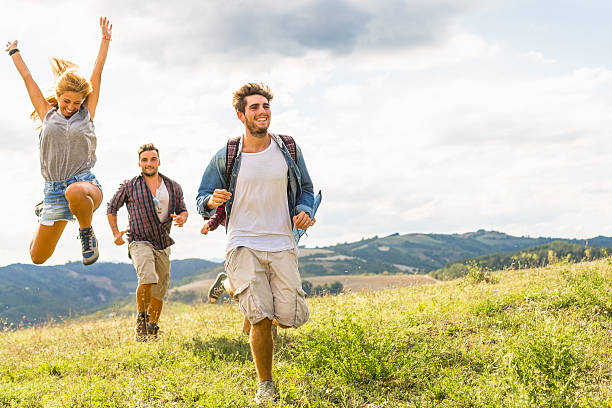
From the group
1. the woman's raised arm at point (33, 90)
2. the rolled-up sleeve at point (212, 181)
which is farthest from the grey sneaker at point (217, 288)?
the woman's raised arm at point (33, 90)

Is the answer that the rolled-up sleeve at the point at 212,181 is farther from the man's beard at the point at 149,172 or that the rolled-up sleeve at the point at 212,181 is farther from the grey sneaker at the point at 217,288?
the man's beard at the point at 149,172

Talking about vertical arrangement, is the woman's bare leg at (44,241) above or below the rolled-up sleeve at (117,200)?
below

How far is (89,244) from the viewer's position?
648 cm

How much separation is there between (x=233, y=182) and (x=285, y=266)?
106 centimetres

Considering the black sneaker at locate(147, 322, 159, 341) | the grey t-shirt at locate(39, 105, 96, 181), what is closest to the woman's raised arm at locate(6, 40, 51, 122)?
the grey t-shirt at locate(39, 105, 96, 181)

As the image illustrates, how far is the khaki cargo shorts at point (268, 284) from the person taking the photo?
511 cm

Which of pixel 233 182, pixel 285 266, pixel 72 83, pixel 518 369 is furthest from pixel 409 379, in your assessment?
pixel 72 83

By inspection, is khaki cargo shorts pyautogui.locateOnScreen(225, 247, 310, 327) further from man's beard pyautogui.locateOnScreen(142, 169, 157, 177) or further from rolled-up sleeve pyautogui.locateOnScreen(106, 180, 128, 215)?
rolled-up sleeve pyautogui.locateOnScreen(106, 180, 128, 215)

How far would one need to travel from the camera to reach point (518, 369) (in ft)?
17.3

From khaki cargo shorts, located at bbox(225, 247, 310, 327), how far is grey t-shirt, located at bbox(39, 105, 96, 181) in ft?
8.77

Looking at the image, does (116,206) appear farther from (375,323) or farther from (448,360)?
(448,360)

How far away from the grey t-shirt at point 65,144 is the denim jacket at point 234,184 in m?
1.99

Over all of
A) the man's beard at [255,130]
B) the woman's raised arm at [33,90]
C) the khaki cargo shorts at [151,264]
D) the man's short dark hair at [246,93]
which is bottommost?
the khaki cargo shorts at [151,264]

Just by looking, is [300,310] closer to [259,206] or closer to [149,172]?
[259,206]
